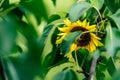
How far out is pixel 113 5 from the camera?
29.2 inches

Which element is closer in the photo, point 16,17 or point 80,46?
point 80,46

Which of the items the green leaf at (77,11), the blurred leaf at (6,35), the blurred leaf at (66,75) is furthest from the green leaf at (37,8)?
the green leaf at (77,11)

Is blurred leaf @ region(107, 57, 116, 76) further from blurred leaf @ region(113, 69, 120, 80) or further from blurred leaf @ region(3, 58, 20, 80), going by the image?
blurred leaf @ region(3, 58, 20, 80)

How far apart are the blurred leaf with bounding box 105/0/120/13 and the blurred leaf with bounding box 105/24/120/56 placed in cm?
7

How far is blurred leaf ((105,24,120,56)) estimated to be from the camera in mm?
640

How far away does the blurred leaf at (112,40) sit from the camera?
64cm

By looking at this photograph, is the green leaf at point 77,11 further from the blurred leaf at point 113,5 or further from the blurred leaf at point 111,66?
the blurred leaf at point 111,66

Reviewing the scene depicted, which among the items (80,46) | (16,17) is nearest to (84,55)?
(80,46)

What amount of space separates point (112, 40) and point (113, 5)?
0.12 metres

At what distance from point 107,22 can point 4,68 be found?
0.41m

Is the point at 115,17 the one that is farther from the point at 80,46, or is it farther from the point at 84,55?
the point at 84,55

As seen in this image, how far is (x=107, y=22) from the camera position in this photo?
0.70m

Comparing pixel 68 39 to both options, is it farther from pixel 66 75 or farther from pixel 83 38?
pixel 66 75

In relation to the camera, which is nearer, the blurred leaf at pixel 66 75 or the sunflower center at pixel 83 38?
the sunflower center at pixel 83 38
